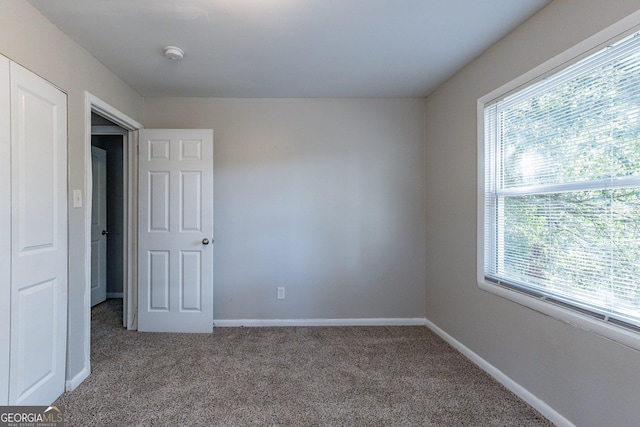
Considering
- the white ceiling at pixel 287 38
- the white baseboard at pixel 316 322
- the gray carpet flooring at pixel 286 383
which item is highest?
the white ceiling at pixel 287 38

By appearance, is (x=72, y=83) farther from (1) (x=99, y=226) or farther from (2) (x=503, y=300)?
(2) (x=503, y=300)

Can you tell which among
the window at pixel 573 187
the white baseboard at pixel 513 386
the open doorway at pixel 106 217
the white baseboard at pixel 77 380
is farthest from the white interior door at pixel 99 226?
the window at pixel 573 187

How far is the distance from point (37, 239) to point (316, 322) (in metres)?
2.37

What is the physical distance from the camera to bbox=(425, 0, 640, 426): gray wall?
4.63ft

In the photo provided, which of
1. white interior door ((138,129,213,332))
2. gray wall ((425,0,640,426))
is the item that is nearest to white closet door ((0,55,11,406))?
white interior door ((138,129,213,332))

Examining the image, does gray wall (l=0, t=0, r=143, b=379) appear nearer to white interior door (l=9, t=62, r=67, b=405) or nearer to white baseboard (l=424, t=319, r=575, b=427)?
white interior door (l=9, t=62, r=67, b=405)

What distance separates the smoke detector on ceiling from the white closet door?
91 cm

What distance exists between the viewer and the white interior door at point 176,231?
9.63 feet

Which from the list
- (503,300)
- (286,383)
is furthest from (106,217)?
(503,300)

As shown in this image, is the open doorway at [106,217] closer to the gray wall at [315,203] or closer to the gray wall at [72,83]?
the gray wall at [315,203]

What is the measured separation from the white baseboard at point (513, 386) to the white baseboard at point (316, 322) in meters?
0.47

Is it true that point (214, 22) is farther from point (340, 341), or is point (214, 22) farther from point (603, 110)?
point (340, 341)

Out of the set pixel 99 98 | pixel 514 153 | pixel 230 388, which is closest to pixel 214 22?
pixel 99 98

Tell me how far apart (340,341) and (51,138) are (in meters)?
2.66
